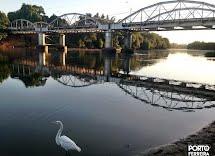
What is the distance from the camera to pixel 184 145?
11656 mm

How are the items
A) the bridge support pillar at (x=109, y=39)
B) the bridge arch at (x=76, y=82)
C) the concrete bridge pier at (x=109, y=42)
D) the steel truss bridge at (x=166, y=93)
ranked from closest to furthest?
the steel truss bridge at (x=166, y=93)
the bridge arch at (x=76, y=82)
the concrete bridge pier at (x=109, y=42)
the bridge support pillar at (x=109, y=39)

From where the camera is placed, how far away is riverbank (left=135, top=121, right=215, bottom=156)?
10.7 m

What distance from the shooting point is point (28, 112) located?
17.0 metres

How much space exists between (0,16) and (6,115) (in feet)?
376

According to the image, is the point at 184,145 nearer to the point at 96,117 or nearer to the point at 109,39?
the point at 96,117

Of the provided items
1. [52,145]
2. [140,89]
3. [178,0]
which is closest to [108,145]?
[52,145]

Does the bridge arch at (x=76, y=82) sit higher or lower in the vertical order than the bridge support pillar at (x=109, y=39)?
lower

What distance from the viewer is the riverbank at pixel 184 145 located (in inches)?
423

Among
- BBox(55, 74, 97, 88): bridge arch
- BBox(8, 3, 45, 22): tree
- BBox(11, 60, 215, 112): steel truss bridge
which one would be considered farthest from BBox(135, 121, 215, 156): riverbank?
BBox(8, 3, 45, 22): tree

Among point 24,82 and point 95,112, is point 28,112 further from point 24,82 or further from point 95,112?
point 24,82

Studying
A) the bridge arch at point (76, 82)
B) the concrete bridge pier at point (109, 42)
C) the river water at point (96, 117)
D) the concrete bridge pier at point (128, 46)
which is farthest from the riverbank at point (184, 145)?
the concrete bridge pier at point (128, 46)

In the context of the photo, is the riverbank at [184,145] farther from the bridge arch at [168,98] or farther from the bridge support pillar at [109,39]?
the bridge support pillar at [109,39]

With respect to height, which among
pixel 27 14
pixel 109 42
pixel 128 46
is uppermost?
pixel 27 14

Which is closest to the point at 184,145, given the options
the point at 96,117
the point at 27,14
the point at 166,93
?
the point at 96,117
